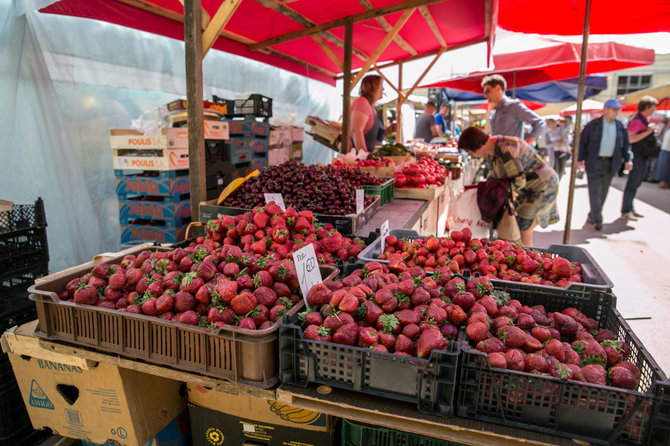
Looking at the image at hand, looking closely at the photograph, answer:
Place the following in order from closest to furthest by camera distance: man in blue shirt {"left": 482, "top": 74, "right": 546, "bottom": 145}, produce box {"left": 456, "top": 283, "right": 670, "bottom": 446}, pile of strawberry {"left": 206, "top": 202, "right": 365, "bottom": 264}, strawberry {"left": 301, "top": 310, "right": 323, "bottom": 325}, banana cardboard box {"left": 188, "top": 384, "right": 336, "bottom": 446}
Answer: produce box {"left": 456, "top": 283, "right": 670, "bottom": 446}, strawberry {"left": 301, "top": 310, "right": 323, "bottom": 325}, banana cardboard box {"left": 188, "top": 384, "right": 336, "bottom": 446}, pile of strawberry {"left": 206, "top": 202, "right": 365, "bottom": 264}, man in blue shirt {"left": 482, "top": 74, "right": 546, "bottom": 145}

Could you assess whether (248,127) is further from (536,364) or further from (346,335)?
(536,364)

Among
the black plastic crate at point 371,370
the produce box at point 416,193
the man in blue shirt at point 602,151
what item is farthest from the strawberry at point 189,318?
the man in blue shirt at point 602,151

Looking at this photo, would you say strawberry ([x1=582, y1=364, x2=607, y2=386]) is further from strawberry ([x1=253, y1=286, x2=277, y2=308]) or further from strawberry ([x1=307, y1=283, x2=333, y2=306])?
strawberry ([x1=253, y1=286, x2=277, y2=308])

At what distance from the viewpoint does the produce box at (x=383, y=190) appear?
12.8 feet

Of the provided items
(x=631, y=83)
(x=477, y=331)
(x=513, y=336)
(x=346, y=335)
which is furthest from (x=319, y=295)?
(x=631, y=83)

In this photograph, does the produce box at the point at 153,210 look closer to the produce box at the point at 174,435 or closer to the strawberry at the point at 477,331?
the produce box at the point at 174,435

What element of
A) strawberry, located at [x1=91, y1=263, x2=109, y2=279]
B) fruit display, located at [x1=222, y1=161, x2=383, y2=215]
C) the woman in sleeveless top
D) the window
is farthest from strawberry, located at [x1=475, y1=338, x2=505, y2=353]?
the window

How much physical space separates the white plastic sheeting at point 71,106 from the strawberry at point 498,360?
409 centimetres

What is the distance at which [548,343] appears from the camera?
4.74ft

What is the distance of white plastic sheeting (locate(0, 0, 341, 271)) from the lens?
12.0ft

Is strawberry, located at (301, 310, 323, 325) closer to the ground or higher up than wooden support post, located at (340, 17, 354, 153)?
closer to the ground

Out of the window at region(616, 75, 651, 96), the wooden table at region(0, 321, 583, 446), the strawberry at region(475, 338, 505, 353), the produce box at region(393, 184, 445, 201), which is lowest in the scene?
→ the wooden table at region(0, 321, 583, 446)

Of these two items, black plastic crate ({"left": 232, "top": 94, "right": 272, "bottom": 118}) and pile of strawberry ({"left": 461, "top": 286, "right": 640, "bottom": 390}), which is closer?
pile of strawberry ({"left": 461, "top": 286, "right": 640, "bottom": 390})

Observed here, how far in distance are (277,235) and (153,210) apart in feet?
8.49
